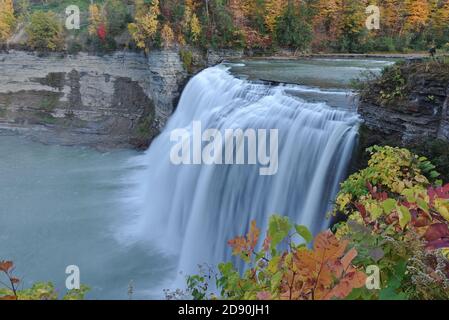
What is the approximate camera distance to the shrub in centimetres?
2192

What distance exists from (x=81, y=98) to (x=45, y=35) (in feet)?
12.8

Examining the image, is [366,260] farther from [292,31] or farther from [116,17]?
[116,17]

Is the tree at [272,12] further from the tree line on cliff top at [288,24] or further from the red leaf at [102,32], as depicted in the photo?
the red leaf at [102,32]

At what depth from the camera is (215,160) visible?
10.6 meters

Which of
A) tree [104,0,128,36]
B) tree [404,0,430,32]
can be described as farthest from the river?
tree [404,0,430,32]

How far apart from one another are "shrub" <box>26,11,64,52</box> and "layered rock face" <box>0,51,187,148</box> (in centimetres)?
57

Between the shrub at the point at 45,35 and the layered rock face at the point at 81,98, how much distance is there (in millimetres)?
572

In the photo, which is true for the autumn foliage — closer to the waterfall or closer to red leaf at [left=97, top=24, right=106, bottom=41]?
the waterfall

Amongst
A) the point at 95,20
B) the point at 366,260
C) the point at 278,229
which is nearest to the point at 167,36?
the point at 95,20

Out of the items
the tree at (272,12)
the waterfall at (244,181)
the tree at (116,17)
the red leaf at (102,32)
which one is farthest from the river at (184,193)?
the red leaf at (102,32)

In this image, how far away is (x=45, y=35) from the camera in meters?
22.1

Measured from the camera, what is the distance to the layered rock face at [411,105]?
19.5ft

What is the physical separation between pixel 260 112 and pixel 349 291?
335 inches
